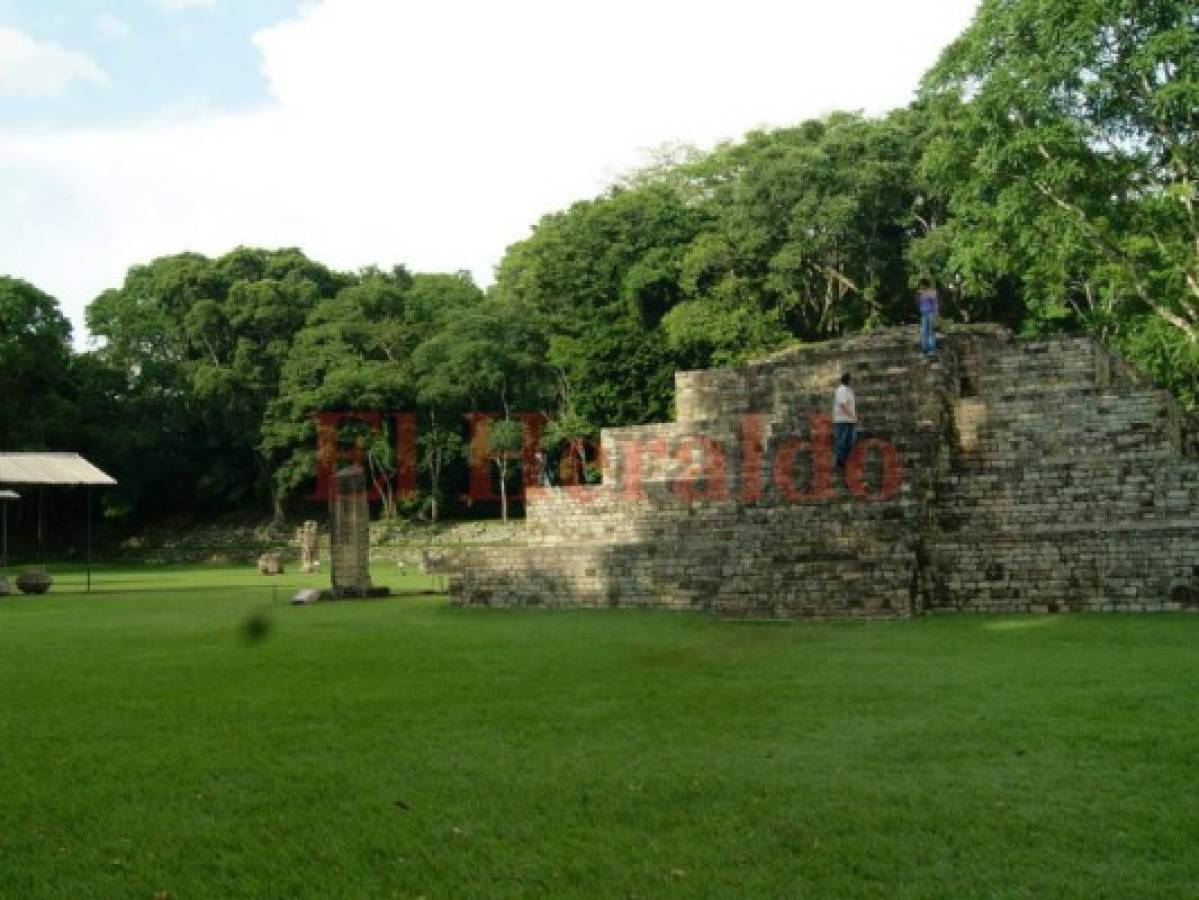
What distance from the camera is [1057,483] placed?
14336 millimetres

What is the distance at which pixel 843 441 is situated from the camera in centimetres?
1442

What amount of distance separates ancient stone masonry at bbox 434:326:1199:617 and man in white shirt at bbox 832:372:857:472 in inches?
7.8

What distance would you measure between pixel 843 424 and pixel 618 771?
9.43 m

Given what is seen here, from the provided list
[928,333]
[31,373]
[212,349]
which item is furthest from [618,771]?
[212,349]

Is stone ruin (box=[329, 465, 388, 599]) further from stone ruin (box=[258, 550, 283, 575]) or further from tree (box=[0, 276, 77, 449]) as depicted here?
tree (box=[0, 276, 77, 449])

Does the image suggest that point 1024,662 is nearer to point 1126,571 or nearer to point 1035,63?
point 1126,571

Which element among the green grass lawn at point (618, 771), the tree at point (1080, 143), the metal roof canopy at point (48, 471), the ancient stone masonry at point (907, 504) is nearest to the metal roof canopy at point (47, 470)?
the metal roof canopy at point (48, 471)

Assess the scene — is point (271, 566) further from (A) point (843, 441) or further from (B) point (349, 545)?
(A) point (843, 441)

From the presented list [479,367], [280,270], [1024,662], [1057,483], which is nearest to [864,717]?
[1024,662]

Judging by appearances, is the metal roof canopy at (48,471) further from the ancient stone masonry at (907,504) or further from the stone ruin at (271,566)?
the ancient stone masonry at (907,504)

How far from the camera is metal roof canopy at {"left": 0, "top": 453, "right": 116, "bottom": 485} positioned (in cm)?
2281

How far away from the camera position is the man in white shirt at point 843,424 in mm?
14367

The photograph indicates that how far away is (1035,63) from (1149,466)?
983 cm

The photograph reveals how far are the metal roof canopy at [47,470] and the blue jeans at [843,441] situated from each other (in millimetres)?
15546
